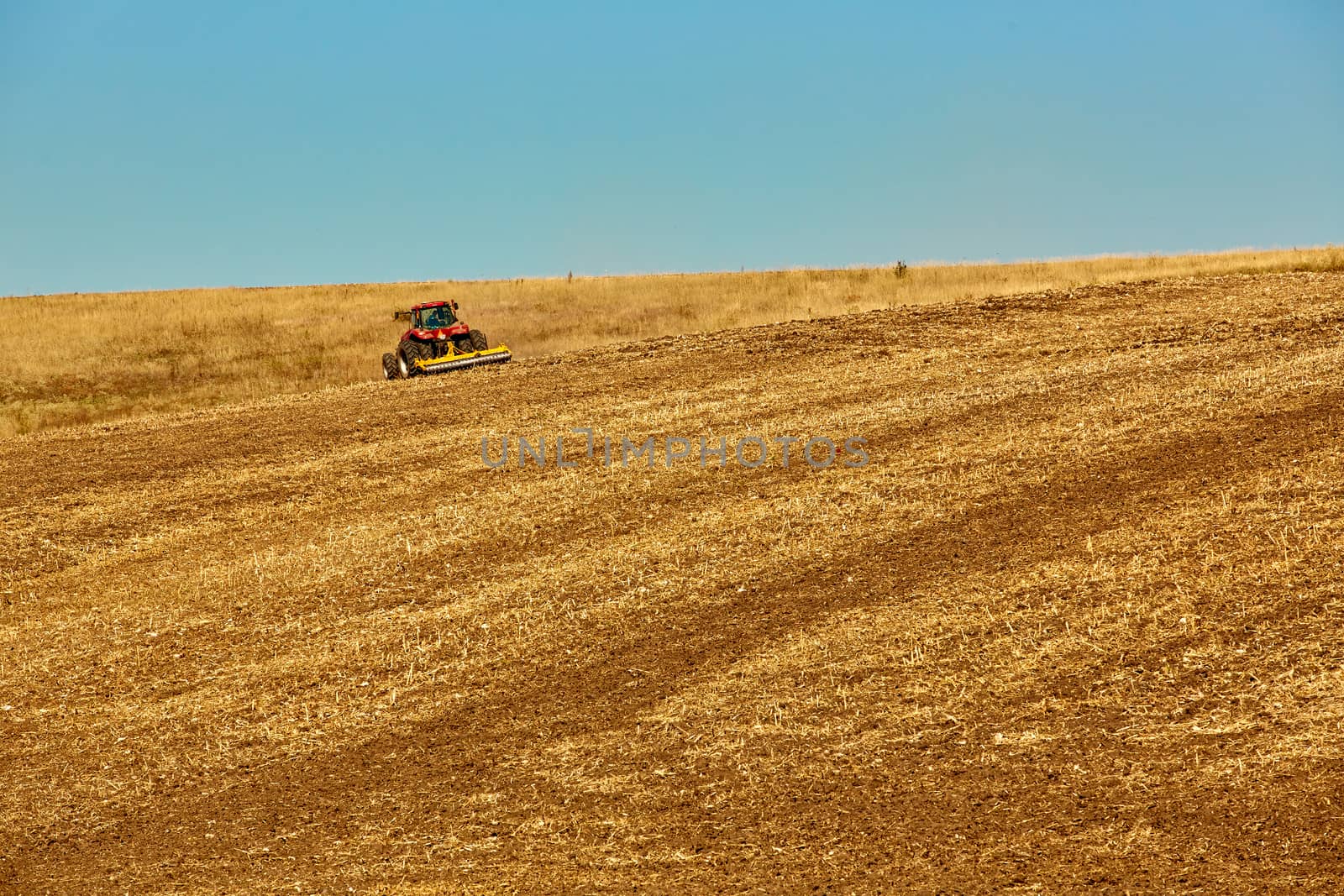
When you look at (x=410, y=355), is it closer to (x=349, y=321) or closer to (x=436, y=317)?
(x=436, y=317)

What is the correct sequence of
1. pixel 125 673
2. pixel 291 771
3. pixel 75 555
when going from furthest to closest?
1. pixel 75 555
2. pixel 125 673
3. pixel 291 771

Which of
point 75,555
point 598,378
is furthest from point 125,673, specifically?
point 598,378

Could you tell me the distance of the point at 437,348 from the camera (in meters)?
25.8

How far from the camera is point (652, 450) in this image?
654 inches

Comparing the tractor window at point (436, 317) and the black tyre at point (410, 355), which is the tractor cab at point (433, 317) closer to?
the tractor window at point (436, 317)

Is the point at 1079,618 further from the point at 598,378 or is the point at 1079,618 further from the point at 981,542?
the point at 598,378

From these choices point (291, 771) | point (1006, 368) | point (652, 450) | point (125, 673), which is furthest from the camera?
point (1006, 368)

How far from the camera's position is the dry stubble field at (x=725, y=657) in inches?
299

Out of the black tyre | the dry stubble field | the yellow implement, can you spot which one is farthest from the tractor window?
the dry stubble field

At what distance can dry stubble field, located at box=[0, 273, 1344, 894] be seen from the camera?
24.9 ft

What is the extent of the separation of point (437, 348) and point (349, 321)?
48.2 feet

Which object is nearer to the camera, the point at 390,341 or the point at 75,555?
the point at 75,555

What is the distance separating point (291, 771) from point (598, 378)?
45.1 ft

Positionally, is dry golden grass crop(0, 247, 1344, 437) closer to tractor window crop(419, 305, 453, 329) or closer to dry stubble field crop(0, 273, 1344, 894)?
tractor window crop(419, 305, 453, 329)
